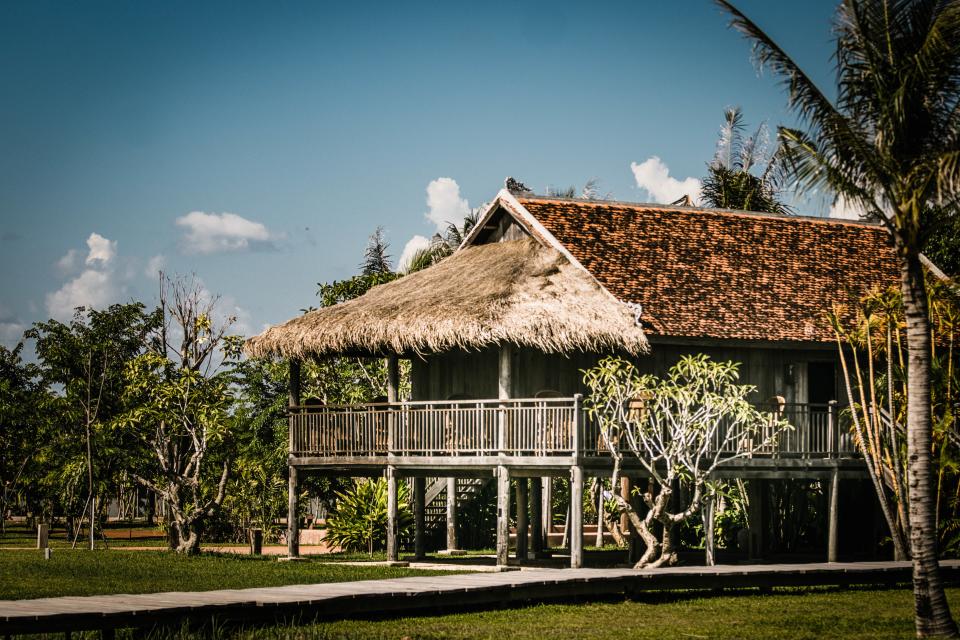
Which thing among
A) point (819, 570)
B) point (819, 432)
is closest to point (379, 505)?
point (819, 432)

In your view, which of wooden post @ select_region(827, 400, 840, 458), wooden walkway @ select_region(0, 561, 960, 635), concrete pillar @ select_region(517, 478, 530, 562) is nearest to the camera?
wooden walkway @ select_region(0, 561, 960, 635)

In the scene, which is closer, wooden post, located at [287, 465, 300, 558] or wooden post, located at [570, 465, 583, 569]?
wooden post, located at [570, 465, 583, 569]

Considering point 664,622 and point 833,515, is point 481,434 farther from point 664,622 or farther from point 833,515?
point 664,622

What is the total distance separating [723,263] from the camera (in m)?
25.7

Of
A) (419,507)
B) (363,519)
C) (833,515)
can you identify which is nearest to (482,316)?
(419,507)

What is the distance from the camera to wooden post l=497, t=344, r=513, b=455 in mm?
22297

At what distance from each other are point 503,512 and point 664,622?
6549mm

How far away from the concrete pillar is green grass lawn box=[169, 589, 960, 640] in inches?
252

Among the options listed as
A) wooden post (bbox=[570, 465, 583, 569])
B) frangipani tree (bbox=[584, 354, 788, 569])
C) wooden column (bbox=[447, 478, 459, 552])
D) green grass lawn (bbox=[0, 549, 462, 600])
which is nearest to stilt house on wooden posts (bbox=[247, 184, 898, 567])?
wooden post (bbox=[570, 465, 583, 569])

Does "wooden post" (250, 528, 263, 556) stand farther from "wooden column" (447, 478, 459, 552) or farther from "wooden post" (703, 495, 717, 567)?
"wooden post" (703, 495, 717, 567)

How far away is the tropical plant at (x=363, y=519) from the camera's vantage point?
2923 centimetres

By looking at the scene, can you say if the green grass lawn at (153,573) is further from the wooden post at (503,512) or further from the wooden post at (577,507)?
the wooden post at (577,507)

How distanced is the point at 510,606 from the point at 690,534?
12.7 m

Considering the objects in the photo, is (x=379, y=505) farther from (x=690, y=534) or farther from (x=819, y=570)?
(x=819, y=570)
